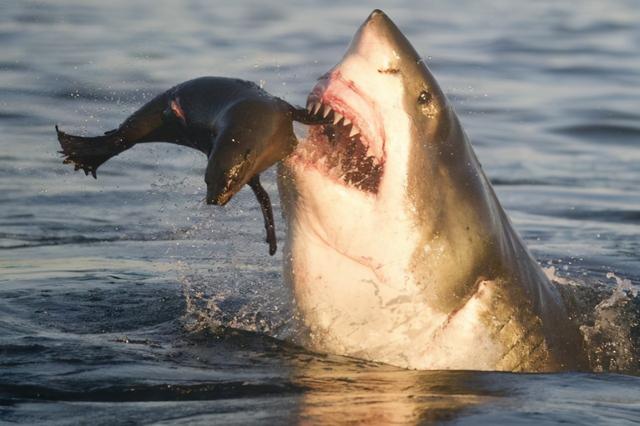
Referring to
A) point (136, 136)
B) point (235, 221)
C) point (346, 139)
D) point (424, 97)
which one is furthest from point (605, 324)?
point (235, 221)

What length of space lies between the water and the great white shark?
0.13 m

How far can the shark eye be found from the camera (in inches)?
190

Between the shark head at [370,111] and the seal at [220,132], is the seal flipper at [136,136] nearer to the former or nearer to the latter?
the seal at [220,132]

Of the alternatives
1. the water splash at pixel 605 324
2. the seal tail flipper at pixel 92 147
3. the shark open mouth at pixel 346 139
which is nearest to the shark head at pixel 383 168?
the shark open mouth at pixel 346 139

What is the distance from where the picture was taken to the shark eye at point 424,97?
190 inches

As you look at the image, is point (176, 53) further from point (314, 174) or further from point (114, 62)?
point (314, 174)

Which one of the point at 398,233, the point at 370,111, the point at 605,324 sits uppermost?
the point at 370,111

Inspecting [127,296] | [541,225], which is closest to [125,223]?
[127,296]

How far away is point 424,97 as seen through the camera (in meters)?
4.84

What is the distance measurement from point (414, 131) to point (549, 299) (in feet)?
3.07

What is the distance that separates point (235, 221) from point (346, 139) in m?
3.57

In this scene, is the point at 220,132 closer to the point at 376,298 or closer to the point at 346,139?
the point at 346,139

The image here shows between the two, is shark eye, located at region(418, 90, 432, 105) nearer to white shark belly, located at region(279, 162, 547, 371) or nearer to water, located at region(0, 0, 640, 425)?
white shark belly, located at region(279, 162, 547, 371)

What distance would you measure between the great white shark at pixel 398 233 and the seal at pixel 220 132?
112 millimetres
